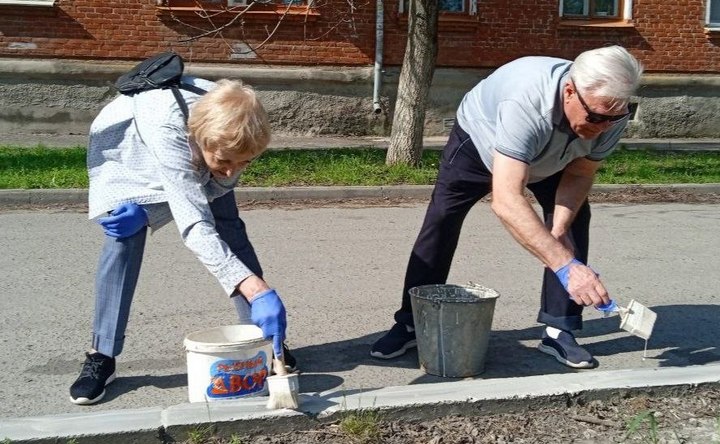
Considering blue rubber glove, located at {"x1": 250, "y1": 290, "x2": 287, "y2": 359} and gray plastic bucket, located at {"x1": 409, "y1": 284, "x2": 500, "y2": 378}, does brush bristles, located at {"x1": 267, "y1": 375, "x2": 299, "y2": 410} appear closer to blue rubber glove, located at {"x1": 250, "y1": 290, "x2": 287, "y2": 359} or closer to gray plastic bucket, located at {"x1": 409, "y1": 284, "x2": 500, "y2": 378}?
blue rubber glove, located at {"x1": 250, "y1": 290, "x2": 287, "y2": 359}

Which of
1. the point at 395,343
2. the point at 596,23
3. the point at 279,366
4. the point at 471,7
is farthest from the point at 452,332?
the point at 596,23

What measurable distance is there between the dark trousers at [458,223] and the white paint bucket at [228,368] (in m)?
1.16

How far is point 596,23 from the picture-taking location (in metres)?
16.3

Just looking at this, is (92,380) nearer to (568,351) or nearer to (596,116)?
(568,351)

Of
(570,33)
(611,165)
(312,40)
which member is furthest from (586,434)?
(570,33)

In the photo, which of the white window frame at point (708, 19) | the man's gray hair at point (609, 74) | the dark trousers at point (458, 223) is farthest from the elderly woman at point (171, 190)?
the white window frame at point (708, 19)

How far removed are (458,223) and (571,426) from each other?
1250 millimetres

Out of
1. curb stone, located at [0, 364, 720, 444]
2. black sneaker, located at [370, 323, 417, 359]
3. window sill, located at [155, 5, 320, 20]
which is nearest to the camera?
curb stone, located at [0, 364, 720, 444]

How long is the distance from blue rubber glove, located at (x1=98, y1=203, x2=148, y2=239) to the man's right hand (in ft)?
5.65

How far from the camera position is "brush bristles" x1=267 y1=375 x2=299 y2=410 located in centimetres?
346

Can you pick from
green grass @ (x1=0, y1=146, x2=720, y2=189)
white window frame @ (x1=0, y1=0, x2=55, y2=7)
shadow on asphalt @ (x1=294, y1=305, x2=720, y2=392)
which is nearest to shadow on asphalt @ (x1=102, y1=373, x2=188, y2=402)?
shadow on asphalt @ (x1=294, y1=305, x2=720, y2=392)

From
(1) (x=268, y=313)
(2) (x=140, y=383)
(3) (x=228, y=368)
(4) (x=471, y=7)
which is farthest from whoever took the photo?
(4) (x=471, y=7)

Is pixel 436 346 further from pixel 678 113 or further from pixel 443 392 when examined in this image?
pixel 678 113

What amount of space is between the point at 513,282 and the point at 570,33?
416 inches
